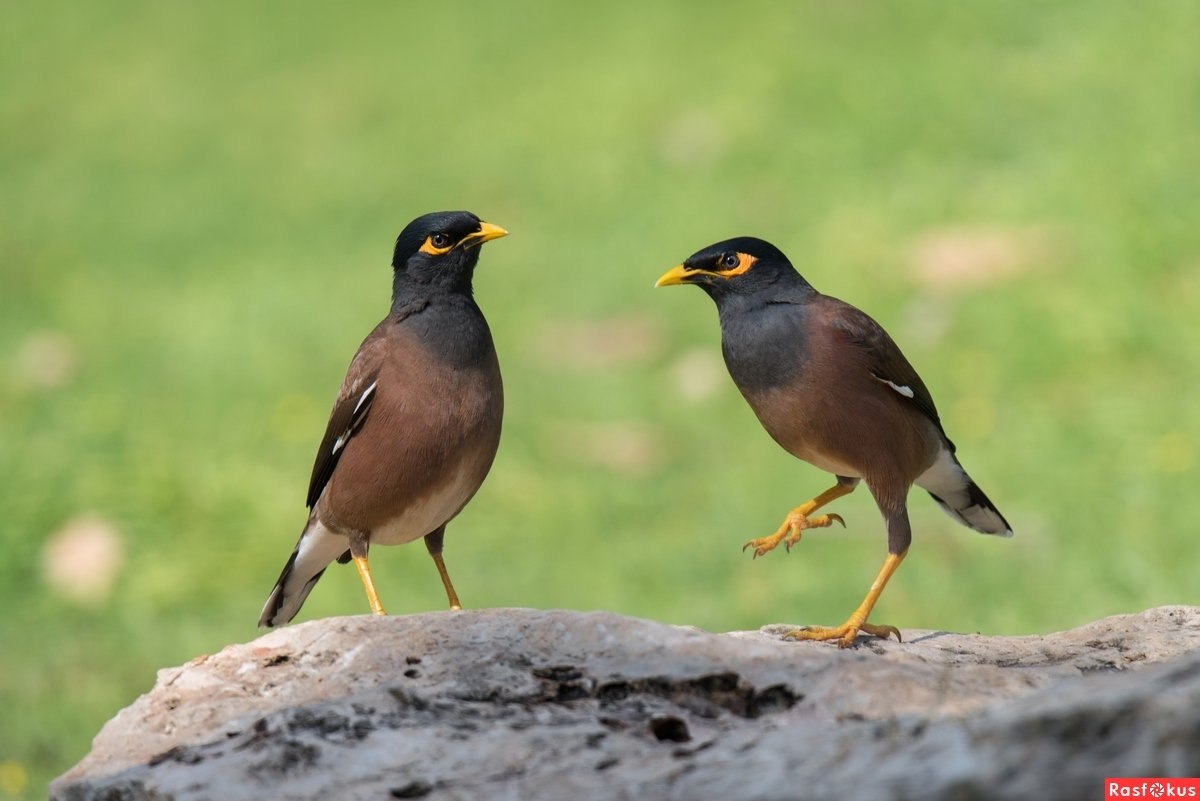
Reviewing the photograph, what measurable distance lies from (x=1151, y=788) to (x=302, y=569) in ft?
13.0

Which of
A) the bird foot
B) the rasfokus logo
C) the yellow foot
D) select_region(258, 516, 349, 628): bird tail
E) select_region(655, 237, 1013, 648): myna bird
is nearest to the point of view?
the rasfokus logo

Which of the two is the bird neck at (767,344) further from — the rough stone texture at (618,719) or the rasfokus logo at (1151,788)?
the rasfokus logo at (1151,788)

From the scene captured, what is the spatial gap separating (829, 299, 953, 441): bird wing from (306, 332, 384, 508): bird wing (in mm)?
1666

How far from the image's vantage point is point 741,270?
542cm

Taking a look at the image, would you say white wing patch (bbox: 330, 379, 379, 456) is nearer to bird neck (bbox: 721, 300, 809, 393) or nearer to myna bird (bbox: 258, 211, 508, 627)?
myna bird (bbox: 258, 211, 508, 627)

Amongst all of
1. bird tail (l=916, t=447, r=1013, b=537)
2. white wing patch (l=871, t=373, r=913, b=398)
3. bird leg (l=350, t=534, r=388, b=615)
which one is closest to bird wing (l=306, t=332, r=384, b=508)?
bird leg (l=350, t=534, r=388, b=615)

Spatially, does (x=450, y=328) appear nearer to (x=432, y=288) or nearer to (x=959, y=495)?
(x=432, y=288)

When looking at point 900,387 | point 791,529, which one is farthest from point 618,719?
point 900,387

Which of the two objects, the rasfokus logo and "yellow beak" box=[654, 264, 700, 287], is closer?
the rasfokus logo

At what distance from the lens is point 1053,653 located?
470 cm

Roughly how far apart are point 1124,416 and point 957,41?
6529mm

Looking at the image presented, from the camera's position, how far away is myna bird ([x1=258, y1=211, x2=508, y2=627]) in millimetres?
5180

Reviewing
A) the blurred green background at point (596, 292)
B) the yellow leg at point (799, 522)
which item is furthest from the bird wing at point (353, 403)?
the blurred green background at point (596, 292)

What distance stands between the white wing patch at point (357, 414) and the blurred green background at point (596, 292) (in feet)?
11.2
